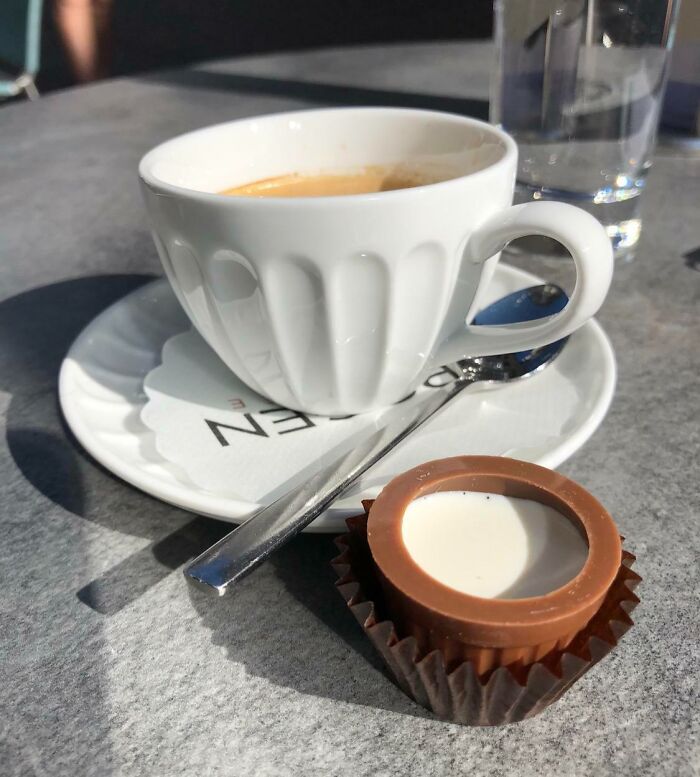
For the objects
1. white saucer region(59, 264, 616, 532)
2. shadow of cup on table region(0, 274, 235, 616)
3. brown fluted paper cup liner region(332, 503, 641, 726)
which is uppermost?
brown fluted paper cup liner region(332, 503, 641, 726)

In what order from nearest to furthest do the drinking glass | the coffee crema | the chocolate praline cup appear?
the chocolate praline cup → the coffee crema → the drinking glass

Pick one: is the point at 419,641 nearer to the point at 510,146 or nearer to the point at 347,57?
the point at 510,146

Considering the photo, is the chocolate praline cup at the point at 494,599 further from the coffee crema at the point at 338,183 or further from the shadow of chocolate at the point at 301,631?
the coffee crema at the point at 338,183

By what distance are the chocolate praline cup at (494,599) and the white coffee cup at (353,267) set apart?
0.12 meters

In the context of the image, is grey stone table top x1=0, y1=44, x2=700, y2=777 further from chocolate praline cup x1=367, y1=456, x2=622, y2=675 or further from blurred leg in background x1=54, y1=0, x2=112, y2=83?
blurred leg in background x1=54, y1=0, x2=112, y2=83

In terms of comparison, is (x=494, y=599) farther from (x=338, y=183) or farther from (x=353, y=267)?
(x=338, y=183)

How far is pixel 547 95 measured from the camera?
73cm

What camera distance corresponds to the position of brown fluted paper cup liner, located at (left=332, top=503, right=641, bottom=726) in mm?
267

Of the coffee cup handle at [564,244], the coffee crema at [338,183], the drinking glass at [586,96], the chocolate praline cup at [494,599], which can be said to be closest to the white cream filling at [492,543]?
the chocolate praline cup at [494,599]

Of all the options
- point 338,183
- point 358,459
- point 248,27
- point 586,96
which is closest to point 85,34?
point 248,27

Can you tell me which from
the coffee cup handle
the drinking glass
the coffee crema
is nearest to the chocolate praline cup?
the coffee cup handle

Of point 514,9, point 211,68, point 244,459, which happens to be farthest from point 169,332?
point 211,68

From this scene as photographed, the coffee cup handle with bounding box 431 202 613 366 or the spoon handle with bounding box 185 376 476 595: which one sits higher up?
the coffee cup handle with bounding box 431 202 613 366

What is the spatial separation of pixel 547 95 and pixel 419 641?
603mm
